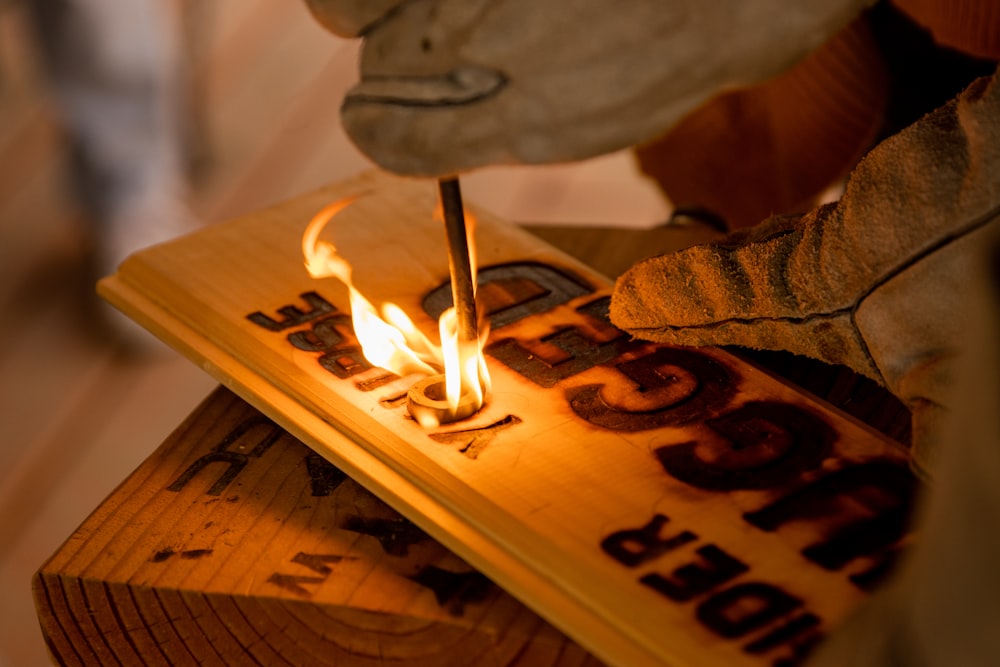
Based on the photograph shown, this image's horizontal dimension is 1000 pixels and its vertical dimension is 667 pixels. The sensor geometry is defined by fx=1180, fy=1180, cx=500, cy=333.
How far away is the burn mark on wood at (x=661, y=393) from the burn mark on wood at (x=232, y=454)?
19 cm

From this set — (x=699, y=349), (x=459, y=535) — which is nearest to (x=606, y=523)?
(x=459, y=535)

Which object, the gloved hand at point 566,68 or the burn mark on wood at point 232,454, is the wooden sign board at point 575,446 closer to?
the burn mark on wood at point 232,454

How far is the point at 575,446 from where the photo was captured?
619mm

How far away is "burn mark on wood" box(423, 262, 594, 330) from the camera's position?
0.76 meters

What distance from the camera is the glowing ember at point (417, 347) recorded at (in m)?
0.64

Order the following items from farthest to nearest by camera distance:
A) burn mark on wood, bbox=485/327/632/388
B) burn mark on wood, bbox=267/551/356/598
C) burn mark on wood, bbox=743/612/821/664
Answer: burn mark on wood, bbox=485/327/632/388 → burn mark on wood, bbox=267/551/356/598 → burn mark on wood, bbox=743/612/821/664

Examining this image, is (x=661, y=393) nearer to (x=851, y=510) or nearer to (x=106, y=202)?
(x=851, y=510)

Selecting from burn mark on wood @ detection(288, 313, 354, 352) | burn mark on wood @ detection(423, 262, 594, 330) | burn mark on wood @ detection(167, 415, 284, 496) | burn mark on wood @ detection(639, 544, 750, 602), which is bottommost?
burn mark on wood @ detection(167, 415, 284, 496)

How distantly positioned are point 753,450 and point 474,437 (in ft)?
0.48

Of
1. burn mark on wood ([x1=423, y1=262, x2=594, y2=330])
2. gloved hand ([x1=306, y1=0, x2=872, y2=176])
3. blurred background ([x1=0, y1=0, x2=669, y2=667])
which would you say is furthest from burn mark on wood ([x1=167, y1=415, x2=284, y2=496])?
blurred background ([x1=0, y1=0, x2=669, y2=667])

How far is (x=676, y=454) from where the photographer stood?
2.01 ft

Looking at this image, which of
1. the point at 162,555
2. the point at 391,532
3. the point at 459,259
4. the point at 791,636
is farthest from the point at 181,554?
the point at 791,636

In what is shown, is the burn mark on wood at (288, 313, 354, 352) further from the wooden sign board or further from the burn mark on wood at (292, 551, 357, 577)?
the burn mark on wood at (292, 551, 357, 577)

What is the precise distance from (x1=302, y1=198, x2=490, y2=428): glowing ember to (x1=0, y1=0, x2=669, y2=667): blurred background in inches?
18.9
